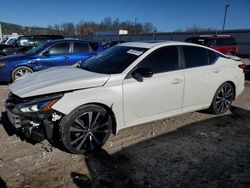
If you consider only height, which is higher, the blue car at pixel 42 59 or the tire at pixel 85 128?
the blue car at pixel 42 59

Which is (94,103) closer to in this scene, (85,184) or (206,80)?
(85,184)

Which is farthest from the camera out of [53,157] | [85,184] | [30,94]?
[53,157]

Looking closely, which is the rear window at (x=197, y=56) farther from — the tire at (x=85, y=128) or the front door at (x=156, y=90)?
the tire at (x=85, y=128)

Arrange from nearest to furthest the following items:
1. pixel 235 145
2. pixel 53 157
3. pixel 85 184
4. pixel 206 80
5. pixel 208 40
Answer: pixel 85 184 < pixel 53 157 < pixel 235 145 < pixel 206 80 < pixel 208 40

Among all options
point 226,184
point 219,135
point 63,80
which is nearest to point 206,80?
point 219,135

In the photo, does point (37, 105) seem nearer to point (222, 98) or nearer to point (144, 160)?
point (144, 160)

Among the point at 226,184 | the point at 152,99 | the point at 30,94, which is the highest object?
the point at 30,94

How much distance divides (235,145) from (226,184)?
1215mm

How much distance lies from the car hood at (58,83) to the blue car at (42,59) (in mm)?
4102

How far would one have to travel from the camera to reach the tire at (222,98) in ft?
16.4

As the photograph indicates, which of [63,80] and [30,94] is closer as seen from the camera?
[30,94]

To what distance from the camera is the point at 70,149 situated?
337cm

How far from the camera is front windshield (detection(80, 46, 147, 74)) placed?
3.84 metres

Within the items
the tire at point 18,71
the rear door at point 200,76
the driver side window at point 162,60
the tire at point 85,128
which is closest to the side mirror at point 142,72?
the driver side window at point 162,60
